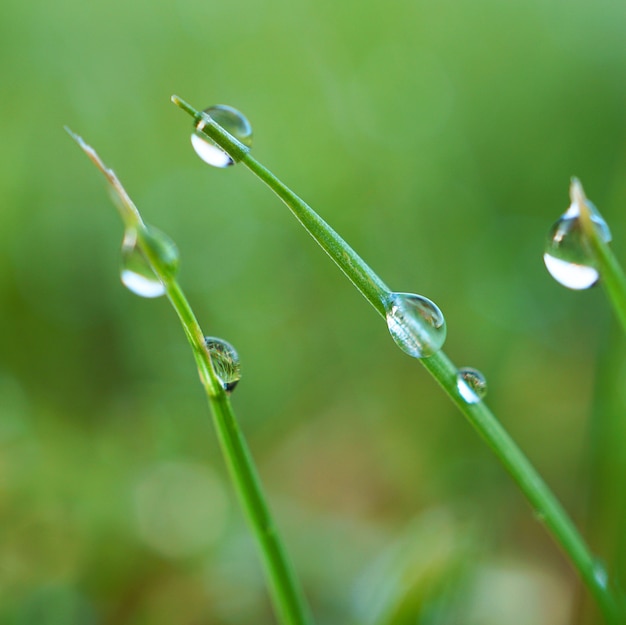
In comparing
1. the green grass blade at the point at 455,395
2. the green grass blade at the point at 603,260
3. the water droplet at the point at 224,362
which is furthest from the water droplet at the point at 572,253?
the water droplet at the point at 224,362

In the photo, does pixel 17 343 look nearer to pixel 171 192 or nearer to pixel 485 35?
pixel 171 192

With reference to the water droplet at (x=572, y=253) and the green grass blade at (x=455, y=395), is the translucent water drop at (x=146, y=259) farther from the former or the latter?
the water droplet at (x=572, y=253)

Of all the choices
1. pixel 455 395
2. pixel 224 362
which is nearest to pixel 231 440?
pixel 224 362

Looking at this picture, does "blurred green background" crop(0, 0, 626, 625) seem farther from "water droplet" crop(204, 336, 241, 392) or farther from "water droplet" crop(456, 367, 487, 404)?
"water droplet" crop(204, 336, 241, 392)

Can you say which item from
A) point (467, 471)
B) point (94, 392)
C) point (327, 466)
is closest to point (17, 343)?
point (94, 392)

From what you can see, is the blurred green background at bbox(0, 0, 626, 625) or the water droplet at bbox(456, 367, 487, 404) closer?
the water droplet at bbox(456, 367, 487, 404)

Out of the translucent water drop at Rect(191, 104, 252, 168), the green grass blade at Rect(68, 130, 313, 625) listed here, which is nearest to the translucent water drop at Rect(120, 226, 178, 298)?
the green grass blade at Rect(68, 130, 313, 625)
